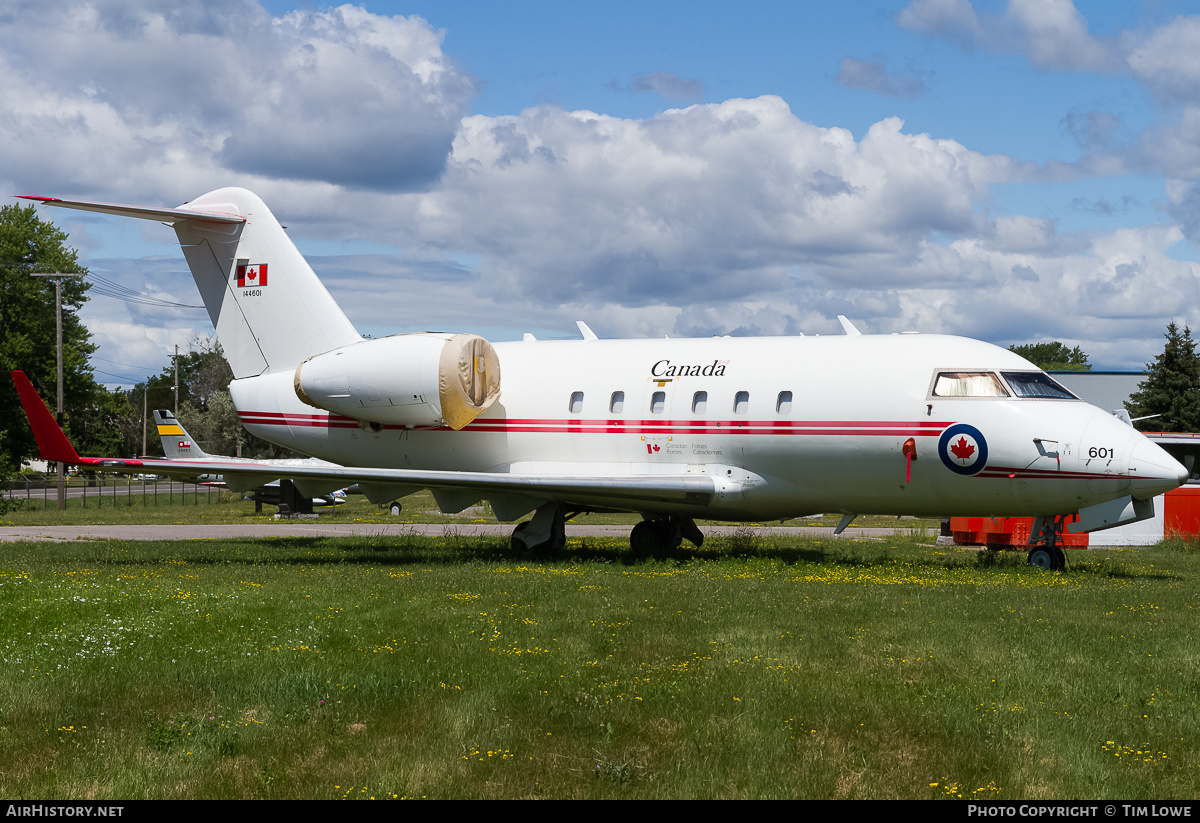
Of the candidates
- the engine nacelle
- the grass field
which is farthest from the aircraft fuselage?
the grass field

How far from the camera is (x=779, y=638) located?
10656 mm

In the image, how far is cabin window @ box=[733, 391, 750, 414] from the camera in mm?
18375

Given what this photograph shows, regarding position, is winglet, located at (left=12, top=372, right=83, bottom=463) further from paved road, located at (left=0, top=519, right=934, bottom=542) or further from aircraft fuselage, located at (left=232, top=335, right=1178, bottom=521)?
paved road, located at (left=0, top=519, right=934, bottom=542)

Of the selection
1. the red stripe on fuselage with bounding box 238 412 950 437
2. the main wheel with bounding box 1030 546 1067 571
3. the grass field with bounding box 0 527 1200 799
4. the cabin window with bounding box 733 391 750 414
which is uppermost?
the cabin window with bounding box 733 391 750 414

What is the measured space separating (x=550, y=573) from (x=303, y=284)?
9.39 metres

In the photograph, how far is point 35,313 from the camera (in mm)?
67062

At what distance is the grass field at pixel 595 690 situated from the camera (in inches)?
263

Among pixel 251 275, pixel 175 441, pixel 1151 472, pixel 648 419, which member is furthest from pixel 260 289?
pixel 1151 472

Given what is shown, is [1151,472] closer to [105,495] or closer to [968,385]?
[968,385]

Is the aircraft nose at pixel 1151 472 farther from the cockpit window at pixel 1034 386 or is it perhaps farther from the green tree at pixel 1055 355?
the green tree at pixel 1055 355

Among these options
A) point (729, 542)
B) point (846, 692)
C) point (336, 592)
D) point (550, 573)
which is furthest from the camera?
point (729, 542)

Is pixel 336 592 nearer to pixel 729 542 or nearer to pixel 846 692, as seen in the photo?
pixel 846 692

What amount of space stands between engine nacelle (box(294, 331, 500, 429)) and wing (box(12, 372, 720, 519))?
1528mm
